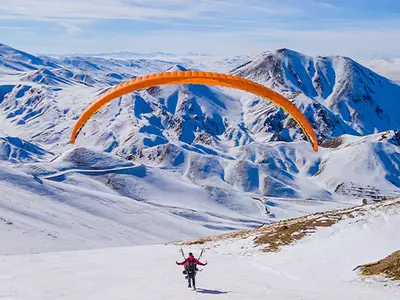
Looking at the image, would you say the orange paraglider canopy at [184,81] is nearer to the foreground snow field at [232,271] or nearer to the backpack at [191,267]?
the foreground snow field at [232,271]

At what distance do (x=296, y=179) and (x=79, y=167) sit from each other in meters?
69.1

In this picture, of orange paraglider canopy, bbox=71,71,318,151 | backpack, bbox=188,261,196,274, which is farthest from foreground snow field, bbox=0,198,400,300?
orange paraglider canopy, bbox=71,71,318,151

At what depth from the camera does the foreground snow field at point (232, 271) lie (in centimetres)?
1766

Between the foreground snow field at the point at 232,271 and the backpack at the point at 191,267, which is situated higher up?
the backpack at the point at 191,267

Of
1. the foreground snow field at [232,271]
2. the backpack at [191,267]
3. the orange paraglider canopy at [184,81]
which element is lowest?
the foreground snow field at [232,271]

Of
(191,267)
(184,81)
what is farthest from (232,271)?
(184,81)

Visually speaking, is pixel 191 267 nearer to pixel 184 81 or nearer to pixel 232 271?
pixel 232 271

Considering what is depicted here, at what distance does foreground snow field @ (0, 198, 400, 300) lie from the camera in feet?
57.9

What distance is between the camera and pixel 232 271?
74.4ft

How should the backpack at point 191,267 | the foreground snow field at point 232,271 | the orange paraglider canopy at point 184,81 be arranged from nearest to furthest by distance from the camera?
the orange paraglider canopy at point 184,81 → the foreground snow field at point 232,271 → the backpack at point 191,267

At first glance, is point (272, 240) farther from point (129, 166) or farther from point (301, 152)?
point (301, 152)

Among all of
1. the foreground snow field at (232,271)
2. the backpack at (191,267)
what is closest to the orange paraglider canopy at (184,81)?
the foreground snow field at (232,271)

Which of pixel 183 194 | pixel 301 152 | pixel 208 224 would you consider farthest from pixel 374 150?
pixel 208 224

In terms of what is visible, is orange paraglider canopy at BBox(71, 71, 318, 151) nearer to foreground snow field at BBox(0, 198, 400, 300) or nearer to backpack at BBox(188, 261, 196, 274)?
foreground snow field at BBox(0, 198, 400, 300)
